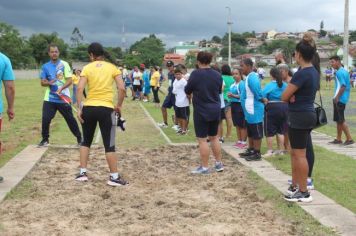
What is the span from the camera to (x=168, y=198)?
240 inches

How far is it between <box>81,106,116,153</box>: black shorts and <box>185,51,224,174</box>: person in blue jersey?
139 cm

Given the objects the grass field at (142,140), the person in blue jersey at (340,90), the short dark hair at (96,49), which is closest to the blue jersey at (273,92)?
the grass field at (142,140)

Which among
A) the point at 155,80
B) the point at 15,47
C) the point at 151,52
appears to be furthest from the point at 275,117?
the point at 151,52

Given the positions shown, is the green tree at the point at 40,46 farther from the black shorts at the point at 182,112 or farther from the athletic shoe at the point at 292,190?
the athletic shoe at the point at 292,190

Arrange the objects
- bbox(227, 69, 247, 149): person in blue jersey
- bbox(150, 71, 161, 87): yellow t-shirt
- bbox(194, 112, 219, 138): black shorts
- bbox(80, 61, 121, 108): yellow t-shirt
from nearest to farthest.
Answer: bbox(80, 61, 121, 108): yellow t-shirt
bbox(194, 112, 219, 138): black shorts
bbox(227, 69, 247, 149): person in blue jersey
bbox(150, 71, 161, 87): yellow t-shirt

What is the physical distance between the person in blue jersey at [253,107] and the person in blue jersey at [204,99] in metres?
1.11

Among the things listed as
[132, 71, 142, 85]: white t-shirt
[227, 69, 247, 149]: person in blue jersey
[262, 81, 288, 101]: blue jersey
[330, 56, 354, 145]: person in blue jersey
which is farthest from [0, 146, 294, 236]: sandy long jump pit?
[132, 71, 142, 85]: white t-shirt

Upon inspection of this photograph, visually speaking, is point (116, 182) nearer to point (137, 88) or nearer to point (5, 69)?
point (5, 69)

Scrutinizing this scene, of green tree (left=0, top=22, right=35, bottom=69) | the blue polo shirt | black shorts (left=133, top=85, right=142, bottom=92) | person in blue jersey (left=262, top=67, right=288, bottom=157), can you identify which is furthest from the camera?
green tree (left=0, top=22, right=35, bottom=69)

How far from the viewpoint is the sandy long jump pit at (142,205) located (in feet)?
16.1

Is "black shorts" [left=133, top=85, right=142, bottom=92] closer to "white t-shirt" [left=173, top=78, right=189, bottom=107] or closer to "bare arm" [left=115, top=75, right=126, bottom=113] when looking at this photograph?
"white t-shirt" [left=173, top=78, right=189, bottom=107]

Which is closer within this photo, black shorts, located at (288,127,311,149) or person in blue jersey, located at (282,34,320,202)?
person in blue jersey, located at (282,34,320,202)

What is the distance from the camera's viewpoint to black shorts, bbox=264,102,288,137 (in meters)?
8.81

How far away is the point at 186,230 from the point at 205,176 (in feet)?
8.65
